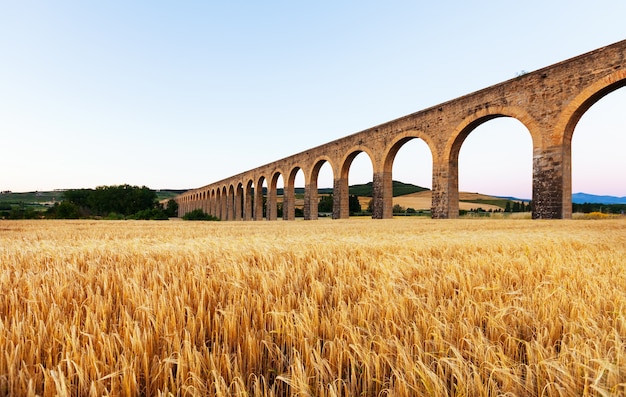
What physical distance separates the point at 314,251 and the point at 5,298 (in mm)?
2145

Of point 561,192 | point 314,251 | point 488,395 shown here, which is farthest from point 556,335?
point 561,192

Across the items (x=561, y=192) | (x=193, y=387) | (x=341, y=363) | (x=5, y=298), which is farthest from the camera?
(x=561, y=192)

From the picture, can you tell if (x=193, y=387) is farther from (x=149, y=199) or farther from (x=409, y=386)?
(x=149, y=199)

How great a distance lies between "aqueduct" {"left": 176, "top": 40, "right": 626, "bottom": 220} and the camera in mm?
12453

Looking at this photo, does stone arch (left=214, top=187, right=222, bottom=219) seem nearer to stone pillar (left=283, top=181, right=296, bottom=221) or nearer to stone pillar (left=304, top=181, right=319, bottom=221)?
stone pillar (left=283, top=181, right=296, bottom=221)

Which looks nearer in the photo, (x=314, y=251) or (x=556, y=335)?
(x=556, y=335)

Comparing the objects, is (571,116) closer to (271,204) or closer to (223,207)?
(271,204)

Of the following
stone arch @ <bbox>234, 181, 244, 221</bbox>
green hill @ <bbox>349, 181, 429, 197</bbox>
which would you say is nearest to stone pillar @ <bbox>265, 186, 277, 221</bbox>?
stone arch @ <bbox>234, 181, 244, 221</bbox>

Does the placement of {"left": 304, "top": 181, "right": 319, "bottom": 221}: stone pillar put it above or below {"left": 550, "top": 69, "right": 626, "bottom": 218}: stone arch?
below

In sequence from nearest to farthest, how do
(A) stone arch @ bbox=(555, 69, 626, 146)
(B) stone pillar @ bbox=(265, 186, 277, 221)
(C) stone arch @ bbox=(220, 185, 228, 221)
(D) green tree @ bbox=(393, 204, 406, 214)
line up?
(A) stone arch @ bbox=(555, 69, 626, 146) < (B) stone pillar @ bbox=(265, 186, 277, 221) < (D) green tree @ bbox=(393, 204, 406, 214) < (C) stone arch @ bbox=(220, 185, 228, 221)

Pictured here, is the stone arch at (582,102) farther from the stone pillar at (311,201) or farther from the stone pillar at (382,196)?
the stone pillar at (311,201)

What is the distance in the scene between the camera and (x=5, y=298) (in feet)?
5.10

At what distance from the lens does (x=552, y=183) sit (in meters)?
13.7

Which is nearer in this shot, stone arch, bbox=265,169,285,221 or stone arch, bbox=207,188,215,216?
stone arch, bbox=265,169,285,221
